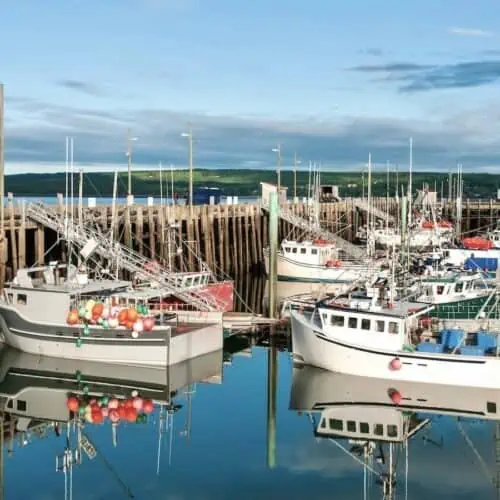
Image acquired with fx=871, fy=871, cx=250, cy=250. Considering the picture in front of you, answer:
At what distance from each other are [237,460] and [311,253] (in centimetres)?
3074

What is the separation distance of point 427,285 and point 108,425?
14.9 m

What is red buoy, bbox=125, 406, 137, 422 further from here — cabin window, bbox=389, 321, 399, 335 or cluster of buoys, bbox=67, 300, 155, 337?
cabin window, bbox=389, 321, 399, 335

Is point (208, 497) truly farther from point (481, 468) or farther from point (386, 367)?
point (386, 367)

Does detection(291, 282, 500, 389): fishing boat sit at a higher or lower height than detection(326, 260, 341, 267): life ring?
lower

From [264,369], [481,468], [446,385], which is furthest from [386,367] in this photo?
[481,468]

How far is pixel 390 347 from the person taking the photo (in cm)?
2422

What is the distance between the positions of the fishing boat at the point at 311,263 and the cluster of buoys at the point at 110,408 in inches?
1015

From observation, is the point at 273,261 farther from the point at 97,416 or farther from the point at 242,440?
the point at 242,440

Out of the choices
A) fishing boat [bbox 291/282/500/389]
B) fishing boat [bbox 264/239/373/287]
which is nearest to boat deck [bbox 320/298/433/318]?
fishing boat [bbox 291/282/500/389]

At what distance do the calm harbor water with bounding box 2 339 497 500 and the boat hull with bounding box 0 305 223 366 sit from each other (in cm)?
255

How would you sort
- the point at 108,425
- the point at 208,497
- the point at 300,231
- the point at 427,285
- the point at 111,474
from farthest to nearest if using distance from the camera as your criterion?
1. the point at 300,231
2. the point at 427,285
3. the point at 108,425
4. the point at 111,474
5. the point at 208,497

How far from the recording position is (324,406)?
22.6m

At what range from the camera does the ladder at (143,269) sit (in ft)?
97.0

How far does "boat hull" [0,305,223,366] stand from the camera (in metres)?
25.5
